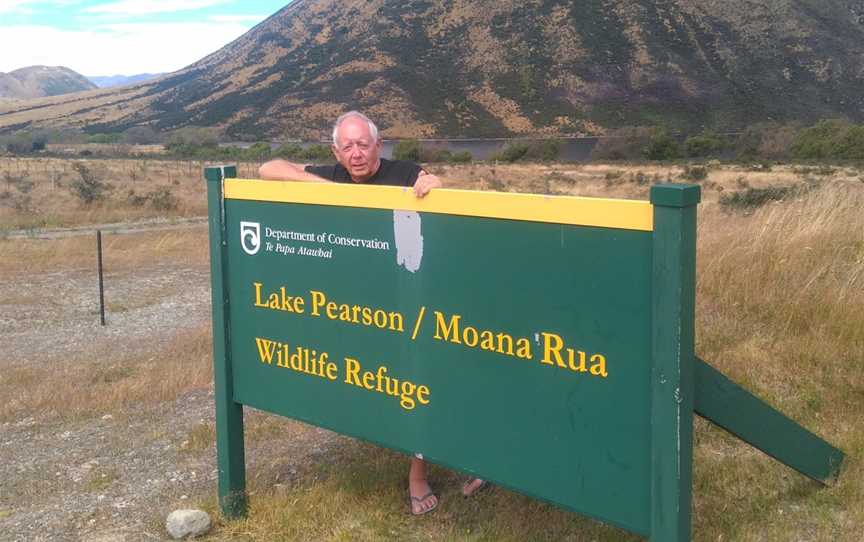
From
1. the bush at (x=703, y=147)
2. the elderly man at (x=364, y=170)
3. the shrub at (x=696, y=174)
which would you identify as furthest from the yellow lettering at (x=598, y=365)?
the bush at (x=703, y=147)

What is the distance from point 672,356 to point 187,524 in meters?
2.10

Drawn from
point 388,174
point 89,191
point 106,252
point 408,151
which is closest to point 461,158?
point 408,151

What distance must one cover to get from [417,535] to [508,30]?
84283 millimetres

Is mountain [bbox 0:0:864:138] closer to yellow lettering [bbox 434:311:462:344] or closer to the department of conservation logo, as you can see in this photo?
the department of conservation logo

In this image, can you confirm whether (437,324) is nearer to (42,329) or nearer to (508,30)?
(42,329)

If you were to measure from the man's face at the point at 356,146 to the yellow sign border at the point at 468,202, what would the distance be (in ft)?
1.27

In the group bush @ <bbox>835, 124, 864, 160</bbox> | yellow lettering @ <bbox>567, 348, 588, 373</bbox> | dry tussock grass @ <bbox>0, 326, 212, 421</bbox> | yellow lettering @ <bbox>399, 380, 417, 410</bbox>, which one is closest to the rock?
yellow lettering @ <bbox>399, 380, 417, 410</bbox>

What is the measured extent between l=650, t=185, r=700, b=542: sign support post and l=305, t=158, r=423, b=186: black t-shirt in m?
1.58

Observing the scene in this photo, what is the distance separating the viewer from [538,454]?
2.58 metres

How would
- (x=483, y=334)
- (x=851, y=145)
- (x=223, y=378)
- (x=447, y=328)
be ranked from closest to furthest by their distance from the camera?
(x=483, y=334), (x=447, y=328), (x=223, y=378), (x=851, y=145)

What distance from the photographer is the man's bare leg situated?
3.50m

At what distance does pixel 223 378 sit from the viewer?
3.43m

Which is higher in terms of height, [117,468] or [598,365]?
[598,365]

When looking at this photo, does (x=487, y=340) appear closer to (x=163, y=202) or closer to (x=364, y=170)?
(x=364, y=170)
